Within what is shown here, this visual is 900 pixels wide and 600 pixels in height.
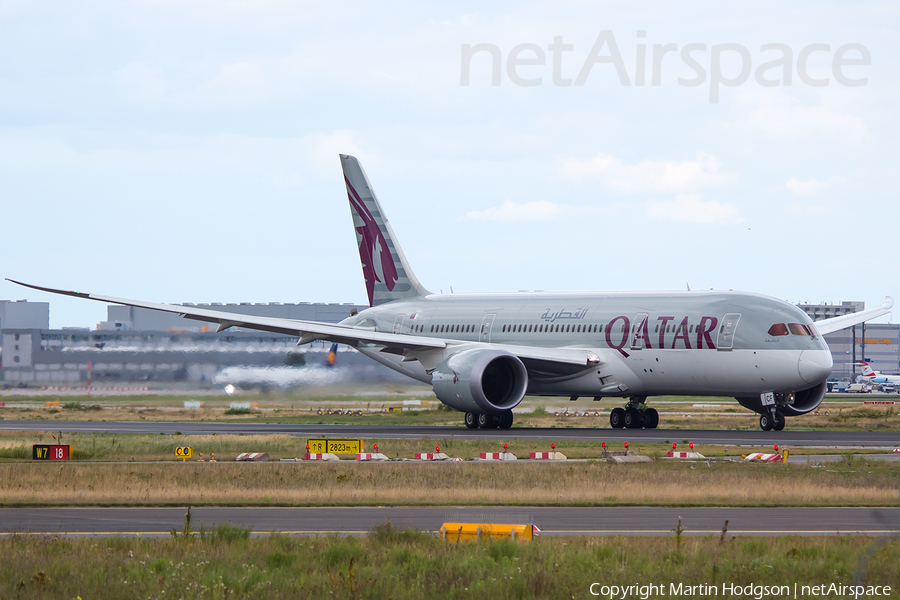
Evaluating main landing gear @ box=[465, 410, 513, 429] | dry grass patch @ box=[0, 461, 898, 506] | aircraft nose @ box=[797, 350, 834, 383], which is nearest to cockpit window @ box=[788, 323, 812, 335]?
aircraft nose @ box=[797, 350, 834, 383]

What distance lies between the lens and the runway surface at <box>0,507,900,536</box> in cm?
1710

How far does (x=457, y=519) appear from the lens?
60.7 feet

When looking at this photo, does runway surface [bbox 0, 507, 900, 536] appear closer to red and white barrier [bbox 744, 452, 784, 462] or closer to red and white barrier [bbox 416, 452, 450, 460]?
red and white barrier [bbox 744, 452, 784, 462]

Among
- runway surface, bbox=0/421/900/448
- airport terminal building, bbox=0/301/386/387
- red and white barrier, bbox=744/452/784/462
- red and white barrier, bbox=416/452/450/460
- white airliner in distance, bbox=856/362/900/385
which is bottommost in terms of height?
white airliner in distance, bbox=856/362/900/385

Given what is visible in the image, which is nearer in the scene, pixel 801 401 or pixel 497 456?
pixel 497 456

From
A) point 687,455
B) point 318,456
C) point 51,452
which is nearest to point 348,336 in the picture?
point 318,456

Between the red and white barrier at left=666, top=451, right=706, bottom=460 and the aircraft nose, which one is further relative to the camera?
the aircraft nose

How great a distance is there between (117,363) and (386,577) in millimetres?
42260

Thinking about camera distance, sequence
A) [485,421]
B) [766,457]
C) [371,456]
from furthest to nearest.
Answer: [485,421]
[371,456]
[766,457]

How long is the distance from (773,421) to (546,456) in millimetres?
14266

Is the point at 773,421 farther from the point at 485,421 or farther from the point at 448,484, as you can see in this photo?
the point at 448,484

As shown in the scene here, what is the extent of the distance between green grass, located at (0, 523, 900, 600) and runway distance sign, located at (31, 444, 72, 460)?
1583 centimetres

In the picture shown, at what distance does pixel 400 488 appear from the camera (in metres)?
23.3

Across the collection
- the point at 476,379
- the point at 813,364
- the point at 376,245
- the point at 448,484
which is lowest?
the point at 448,484
